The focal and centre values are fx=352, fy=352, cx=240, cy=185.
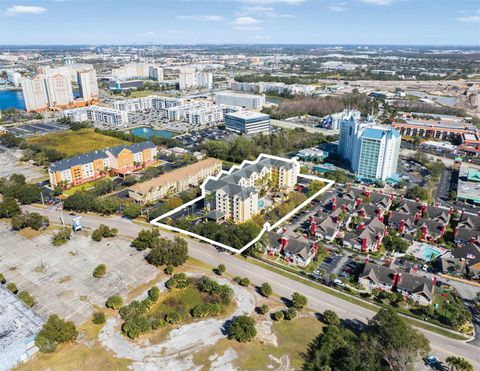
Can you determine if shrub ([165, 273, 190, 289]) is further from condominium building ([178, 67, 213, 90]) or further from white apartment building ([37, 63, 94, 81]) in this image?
condominium building ([178, 67, 213, 90])

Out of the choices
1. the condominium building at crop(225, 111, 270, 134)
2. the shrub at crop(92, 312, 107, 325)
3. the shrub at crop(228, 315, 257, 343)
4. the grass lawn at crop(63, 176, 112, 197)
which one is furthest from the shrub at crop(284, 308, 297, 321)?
the condominium building at crop(225, 111, 270, 134)

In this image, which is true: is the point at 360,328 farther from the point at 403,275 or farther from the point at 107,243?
the point at 107,243

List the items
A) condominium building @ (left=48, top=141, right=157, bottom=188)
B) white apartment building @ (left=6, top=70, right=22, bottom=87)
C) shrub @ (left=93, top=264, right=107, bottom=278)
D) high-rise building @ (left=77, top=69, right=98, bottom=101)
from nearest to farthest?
1. shrub @ (left=93, top=264, right=107, bottom=278)
2. condominium building @ (left=48, top=141, right=157, bottom=188)
3. high-rise building @ (left=77, top=69, right=98, bottom=101)
4. white apartment building @ (left=6, top=70, right=22, bottom=87)

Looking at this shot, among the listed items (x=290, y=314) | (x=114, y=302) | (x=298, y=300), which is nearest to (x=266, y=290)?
(x=298, y=300)

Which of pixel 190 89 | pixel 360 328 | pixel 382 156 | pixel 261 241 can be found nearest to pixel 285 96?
pixel 190 89

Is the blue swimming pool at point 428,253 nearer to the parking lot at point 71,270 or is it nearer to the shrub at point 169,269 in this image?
the shrub at point 169,269

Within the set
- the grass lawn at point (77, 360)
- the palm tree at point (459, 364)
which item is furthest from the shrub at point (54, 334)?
the palm tree at point (459, 364)

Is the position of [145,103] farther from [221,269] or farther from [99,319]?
[99,319]
